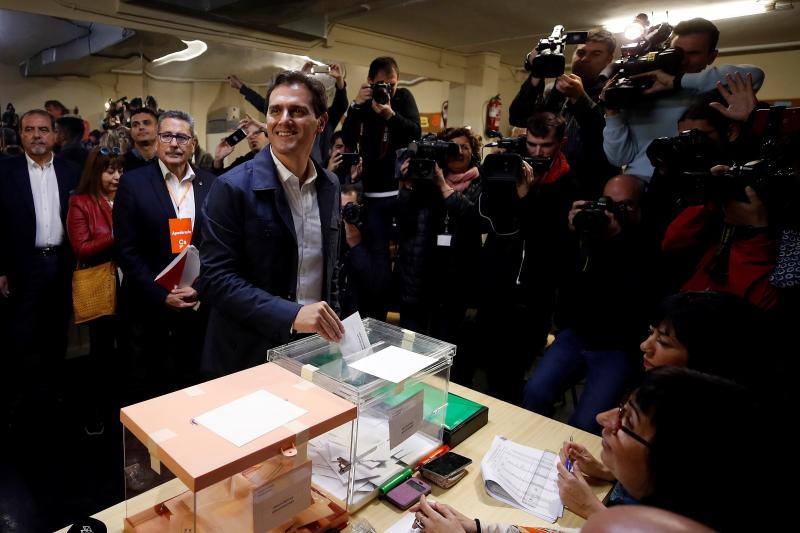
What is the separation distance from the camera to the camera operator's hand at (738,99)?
1.85 meters

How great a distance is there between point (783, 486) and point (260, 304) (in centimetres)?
122

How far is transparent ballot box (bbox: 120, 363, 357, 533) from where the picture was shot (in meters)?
0.91

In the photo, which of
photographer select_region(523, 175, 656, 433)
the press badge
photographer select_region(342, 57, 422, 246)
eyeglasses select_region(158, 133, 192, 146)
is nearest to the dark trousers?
photographer select_region(523, 175, 656, 433)

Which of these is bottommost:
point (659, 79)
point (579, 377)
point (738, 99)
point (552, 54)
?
point (579, 377)

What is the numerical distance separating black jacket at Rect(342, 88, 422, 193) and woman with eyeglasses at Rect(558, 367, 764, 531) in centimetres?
257

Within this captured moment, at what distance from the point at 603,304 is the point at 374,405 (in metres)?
1.31

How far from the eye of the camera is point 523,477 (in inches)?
52.9

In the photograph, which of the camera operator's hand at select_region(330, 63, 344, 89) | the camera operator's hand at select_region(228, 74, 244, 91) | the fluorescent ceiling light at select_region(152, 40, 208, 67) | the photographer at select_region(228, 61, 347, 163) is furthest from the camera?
the camera operator's hand at select_region(228, 74, 244, 91)

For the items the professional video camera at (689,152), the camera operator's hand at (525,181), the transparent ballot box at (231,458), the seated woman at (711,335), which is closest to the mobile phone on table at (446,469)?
the transparent ballot box at (231,458)

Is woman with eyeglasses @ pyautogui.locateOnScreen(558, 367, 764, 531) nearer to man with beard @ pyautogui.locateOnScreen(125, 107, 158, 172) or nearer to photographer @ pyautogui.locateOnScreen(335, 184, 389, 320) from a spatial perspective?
photographer @ pyautogui.locateOnScreen(335, 184, 389, 320)

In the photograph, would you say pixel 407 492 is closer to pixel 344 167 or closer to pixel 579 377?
pixel 579 377

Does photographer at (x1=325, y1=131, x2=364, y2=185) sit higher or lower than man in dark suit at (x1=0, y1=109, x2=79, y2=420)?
higher

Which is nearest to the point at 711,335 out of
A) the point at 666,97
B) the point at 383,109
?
the point at 666,97

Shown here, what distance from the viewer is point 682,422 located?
0.83 m
